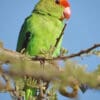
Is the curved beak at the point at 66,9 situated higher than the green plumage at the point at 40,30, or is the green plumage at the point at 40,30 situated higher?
the curved beak at the point at 66,9

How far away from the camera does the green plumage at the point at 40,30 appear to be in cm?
417

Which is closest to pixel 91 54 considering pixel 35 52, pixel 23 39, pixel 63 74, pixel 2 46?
pixel 2 46

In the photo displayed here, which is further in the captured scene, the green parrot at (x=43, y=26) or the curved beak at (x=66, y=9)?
the curved beak at (x=66, y=9)

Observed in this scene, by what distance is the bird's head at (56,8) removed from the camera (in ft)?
15.6

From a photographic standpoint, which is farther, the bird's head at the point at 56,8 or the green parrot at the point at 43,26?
the bird's head at the point at 56,8

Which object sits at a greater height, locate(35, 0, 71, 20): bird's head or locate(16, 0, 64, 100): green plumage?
locate(35, 0, 71, 20): bird's head

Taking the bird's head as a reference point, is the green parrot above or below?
below

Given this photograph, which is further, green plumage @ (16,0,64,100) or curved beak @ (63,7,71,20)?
curved beak @ (63,7,71,20)

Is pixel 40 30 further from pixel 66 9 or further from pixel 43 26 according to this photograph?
pixel 66 9

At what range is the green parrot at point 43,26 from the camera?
418 cm

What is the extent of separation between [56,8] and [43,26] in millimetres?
718

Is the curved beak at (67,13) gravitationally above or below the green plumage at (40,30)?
above

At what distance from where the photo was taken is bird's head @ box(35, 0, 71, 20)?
15.6ft

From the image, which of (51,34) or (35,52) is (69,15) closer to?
(51,34)
